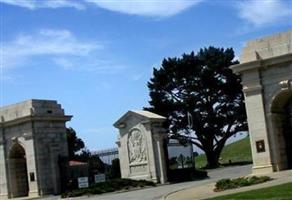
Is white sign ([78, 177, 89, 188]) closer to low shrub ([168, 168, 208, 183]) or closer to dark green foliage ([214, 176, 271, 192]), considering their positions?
low shrub ([168, 168, 208, 183])

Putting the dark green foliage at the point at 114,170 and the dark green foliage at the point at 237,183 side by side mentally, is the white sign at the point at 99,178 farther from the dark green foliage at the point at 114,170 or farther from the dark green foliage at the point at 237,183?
the dark green foliage at the point at 237,183

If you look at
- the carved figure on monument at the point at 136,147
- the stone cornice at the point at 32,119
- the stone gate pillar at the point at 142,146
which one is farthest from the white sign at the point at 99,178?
the stone cornice at the point at 32,119

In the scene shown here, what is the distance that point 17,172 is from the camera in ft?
138

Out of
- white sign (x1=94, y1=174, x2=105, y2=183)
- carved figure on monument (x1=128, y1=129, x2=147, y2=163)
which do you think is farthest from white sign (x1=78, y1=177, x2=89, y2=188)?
carved figure on monument (x1=128, y1=129, x2=147, y2=163)

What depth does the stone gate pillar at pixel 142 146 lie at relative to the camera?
1384 inches

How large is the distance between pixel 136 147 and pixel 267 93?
383 inches

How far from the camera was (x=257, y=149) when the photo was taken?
2956 centimetres

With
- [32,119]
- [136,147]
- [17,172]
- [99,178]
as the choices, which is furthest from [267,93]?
[17,172]

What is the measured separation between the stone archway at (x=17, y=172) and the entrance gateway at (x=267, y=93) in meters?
17.9

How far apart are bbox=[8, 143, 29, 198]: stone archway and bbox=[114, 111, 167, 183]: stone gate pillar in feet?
27.8

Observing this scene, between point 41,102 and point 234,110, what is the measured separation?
90.3 feet

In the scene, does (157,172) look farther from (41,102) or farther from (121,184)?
(41,102)

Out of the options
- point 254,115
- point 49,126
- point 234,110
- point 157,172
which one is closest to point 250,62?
point 254,115

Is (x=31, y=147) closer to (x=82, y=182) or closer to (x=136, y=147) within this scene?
(x=82, y=182)
